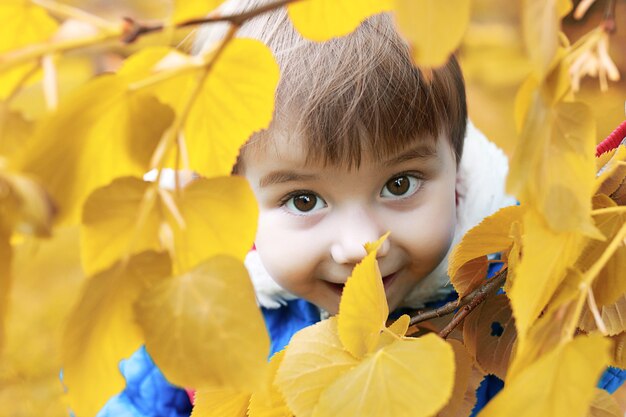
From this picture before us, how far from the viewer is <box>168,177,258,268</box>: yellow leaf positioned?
0.22 metres

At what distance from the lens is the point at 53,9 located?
214 millimetres

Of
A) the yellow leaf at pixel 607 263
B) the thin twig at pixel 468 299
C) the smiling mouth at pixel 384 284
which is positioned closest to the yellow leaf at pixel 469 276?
the thin twig at pixel 468 299

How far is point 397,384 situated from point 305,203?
0.32 m

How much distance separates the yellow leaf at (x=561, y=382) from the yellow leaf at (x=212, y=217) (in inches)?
3.5

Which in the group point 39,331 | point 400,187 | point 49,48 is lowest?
point 49,48

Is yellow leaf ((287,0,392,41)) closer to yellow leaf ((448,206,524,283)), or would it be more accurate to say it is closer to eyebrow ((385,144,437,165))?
yellow leaf ((448,206,524,283))

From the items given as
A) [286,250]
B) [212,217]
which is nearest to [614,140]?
[286,250]

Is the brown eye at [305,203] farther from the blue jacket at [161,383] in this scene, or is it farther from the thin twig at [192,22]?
the thin twig at [192,22]

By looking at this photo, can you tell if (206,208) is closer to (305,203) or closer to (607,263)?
(607,263)

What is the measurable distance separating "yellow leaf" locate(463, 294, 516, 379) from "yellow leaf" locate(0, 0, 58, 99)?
0.24 m

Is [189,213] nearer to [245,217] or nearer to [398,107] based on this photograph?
[245,217]

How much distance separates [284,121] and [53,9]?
31 centimetres

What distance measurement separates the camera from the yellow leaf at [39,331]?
1642 mm

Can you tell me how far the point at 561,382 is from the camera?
7.7 inches
